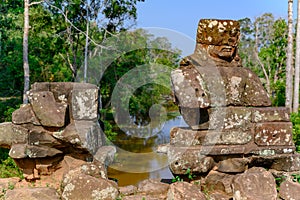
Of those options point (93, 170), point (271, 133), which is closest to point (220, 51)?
point (271, 133)

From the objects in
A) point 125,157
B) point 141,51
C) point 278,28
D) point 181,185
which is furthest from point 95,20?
point 181,185

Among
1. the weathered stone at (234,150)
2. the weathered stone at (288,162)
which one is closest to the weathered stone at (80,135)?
the weathered stone at (234,150)

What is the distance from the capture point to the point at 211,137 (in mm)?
3387

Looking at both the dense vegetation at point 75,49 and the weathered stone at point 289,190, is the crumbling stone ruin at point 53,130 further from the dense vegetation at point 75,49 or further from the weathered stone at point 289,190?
the dense vegetation at point 75,49

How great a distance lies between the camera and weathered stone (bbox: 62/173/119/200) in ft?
10.1

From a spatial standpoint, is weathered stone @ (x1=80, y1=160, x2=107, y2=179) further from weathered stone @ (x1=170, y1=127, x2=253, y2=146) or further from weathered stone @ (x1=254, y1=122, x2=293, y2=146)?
weathered stone @ (x1=254, y1=122, x2=293, y2=146)

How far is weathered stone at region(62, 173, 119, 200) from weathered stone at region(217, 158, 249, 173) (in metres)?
1.17

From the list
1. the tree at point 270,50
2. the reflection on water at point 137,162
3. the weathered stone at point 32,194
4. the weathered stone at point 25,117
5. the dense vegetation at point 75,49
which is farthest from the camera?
the tree at point 270,50

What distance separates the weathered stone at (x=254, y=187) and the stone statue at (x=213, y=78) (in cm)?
73

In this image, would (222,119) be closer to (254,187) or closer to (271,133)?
(271,133)

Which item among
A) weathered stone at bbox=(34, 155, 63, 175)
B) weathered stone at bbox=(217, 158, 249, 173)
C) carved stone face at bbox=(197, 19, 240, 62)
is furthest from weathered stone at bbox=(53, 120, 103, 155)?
carved stone face at bbox=(197, 19, 240, 62)

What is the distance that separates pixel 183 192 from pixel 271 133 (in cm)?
124

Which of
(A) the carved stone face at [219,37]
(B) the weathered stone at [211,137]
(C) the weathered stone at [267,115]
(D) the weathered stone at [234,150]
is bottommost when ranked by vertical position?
(D) the weathered stone at [234,150]

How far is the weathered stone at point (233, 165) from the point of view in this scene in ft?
11.1
